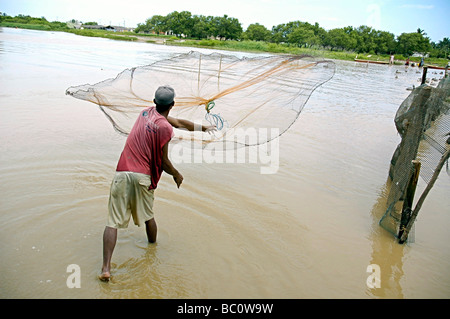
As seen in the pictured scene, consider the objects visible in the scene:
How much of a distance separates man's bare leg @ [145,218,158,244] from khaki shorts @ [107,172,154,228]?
0.92 feet

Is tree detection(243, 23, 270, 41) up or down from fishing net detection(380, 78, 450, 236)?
up

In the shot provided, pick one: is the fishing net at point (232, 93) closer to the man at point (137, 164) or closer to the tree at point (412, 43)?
the man at point (137, 164)

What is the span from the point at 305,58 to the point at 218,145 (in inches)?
101

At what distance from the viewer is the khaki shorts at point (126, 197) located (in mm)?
2785

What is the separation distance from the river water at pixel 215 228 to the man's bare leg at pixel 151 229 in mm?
84

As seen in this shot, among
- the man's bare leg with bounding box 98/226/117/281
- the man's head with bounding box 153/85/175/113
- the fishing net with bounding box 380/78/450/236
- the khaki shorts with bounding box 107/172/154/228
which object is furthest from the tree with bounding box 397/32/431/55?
the man's bare leg with bounding box 98/226/117/281

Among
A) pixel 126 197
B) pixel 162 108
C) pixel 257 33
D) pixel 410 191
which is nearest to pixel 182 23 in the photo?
pixel 257 33

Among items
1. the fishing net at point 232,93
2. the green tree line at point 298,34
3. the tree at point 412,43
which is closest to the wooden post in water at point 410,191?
the fishing net at point 232,93

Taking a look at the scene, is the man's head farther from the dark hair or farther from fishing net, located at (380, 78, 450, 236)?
fishing net, located at (380, 78, 450, 236)

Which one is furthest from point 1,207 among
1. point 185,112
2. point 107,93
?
point 185,112

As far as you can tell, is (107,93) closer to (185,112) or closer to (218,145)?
(185,112)

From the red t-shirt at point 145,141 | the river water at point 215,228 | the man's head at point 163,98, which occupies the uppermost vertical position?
the man's head at point 163,98

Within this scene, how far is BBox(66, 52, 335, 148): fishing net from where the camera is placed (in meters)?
4.59

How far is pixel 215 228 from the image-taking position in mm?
3867
